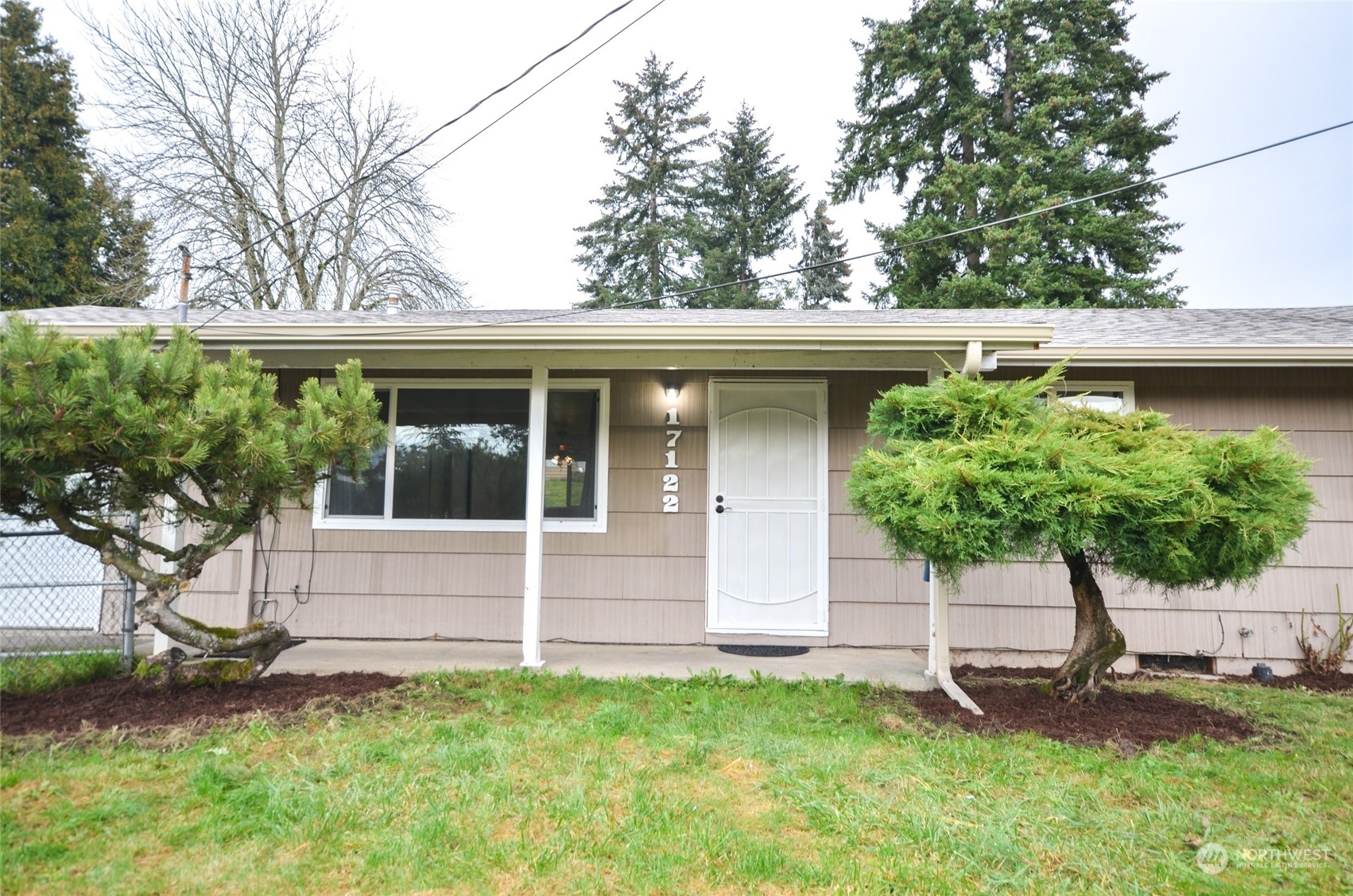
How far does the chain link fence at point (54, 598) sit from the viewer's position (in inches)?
178

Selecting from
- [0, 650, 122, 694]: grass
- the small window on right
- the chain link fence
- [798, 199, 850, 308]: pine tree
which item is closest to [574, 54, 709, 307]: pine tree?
[798, 199, 850, 308]: pine tree

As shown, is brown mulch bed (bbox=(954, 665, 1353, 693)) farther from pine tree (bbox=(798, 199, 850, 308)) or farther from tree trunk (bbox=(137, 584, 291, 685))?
pine tree (bbox=(798, 199, 850, 308))

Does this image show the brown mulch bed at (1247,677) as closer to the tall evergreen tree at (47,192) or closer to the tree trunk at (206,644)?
the tree trunk at (206,644)

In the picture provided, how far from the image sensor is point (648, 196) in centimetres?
1931

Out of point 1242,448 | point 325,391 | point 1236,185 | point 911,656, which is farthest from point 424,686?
point 1236,185

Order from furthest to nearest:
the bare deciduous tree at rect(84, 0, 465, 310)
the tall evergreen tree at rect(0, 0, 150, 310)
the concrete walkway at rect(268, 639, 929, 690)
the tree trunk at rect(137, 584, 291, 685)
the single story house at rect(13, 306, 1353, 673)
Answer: the tall evergreen tree at rect(0, 0, 150, 310) → the bare deciduous tree at rect(84, 0, 465, 310) → the single story house at rect(13, 306, 1353, 673) → the concrete walkway at rect(268, 639, 929, 690) → the tree trunk at rect(137, 584, 291, 685)

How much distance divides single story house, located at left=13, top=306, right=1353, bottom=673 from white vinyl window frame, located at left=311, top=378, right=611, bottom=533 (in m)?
0.01

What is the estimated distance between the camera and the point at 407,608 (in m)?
5.07

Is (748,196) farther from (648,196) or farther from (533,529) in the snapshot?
(533,529)

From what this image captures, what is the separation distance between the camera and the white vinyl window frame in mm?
5066

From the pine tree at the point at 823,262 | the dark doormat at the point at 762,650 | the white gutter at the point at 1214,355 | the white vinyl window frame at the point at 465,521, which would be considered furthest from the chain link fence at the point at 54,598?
the pine tree at the point at 823,262

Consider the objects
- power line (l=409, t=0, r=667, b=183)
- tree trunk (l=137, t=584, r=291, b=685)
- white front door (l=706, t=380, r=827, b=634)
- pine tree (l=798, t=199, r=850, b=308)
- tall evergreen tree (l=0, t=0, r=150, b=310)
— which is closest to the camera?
tree trunk (l=137, t=584, r=291, b=685)

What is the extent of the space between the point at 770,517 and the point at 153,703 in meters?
3.73

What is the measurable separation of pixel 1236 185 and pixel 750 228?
1058cm
